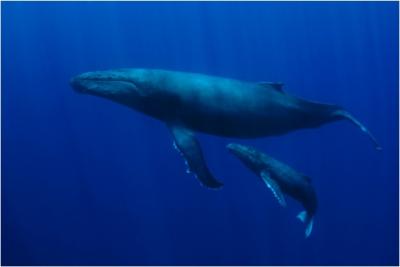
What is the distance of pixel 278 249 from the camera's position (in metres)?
17.3

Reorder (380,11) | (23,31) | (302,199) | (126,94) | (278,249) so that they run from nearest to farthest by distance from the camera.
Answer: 1. (126,94)
2. (302,199)
3. (278,249)
4. (380,11)
5. (23,31)

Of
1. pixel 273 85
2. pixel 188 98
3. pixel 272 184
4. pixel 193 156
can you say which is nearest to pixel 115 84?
pixel 188 98

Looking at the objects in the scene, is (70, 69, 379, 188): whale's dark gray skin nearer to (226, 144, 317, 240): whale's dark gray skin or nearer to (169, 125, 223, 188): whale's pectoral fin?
(169, 125, 223, 188): whale's pectoral fin

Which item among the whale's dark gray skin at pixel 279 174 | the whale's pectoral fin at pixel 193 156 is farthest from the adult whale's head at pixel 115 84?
the whale's dark gray skin at pixel 279 174

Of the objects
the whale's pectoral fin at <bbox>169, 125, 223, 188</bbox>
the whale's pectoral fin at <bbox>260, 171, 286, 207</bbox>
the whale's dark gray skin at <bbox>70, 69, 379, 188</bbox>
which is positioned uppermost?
the whale's dark gray skin at <bbox>70, 69, 379, 188</bbox>

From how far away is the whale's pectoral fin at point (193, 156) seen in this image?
31.3ft

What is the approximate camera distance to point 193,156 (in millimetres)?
9672

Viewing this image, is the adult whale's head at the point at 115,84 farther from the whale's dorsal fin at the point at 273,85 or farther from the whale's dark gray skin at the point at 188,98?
the whale's dorsal fin at the point at 273,85

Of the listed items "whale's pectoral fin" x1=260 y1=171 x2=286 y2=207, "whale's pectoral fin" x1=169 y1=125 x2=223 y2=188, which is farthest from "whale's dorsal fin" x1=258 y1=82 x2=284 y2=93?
"whale's pectoral fin" x1=169 y1=125 x2=223 y2=188

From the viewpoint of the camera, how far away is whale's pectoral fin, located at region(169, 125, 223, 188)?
9.55 meters

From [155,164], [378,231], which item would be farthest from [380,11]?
[155,164]

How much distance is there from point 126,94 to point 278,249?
9.01m

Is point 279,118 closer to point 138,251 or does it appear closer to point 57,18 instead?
point 138,251

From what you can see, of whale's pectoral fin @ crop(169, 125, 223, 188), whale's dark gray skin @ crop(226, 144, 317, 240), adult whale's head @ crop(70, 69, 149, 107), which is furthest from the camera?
whale's dark gray skin @ crop(226, 144, 317, 240)
